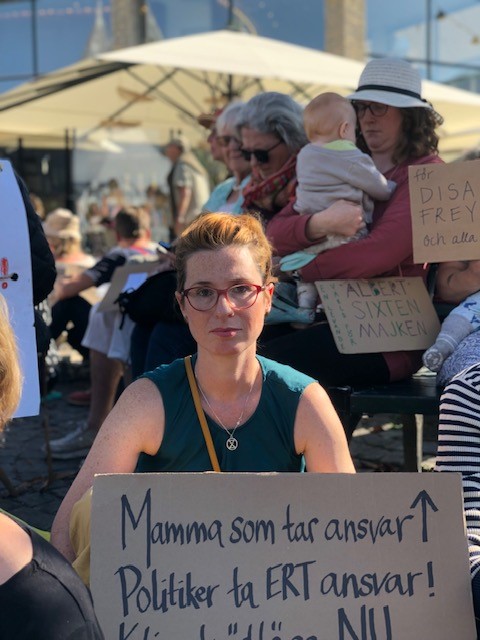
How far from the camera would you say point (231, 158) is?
441 centimetres

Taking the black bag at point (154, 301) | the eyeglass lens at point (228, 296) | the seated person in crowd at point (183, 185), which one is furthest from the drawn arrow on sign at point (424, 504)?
the seated person in crowd at point (183, 185)

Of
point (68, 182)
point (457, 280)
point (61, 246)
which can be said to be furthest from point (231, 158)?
point (68, 182)

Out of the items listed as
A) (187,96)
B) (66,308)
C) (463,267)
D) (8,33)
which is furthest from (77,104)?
(463,267)

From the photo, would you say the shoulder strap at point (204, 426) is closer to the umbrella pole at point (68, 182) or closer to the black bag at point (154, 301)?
the black bag at point (154, 301)

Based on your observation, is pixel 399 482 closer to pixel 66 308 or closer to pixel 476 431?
pixel 476 431

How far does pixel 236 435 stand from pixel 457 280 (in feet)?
4.53

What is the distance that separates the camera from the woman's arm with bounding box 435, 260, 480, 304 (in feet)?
10.3

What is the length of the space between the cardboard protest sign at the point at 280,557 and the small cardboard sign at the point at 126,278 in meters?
3.08

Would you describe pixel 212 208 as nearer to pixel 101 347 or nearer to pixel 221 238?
pixel 101 347

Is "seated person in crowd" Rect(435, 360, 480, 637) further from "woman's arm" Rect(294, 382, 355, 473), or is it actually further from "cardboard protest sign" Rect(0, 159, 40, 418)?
"cardboard protest sign" Rect(0, 159, 40, 418)

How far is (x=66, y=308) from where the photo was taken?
6.77m

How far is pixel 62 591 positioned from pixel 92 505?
1.69 feet

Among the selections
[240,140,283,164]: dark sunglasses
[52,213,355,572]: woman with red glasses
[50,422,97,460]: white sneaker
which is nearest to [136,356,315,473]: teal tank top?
[52,213,355,572]: woman with red glasses

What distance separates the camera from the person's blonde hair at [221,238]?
2.23 metres
